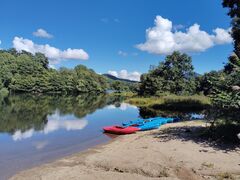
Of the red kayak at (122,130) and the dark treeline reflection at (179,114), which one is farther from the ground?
the dark treeline reflection at (179,114)

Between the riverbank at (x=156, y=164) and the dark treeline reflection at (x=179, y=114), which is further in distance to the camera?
the dark treeline reflection at (x=179, y=114)

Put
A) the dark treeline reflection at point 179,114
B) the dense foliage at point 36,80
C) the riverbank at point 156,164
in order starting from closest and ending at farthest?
the riverbank at point 156,164 < the dark treeline reflection at point 179,114 < the dense foliage at point 36,80

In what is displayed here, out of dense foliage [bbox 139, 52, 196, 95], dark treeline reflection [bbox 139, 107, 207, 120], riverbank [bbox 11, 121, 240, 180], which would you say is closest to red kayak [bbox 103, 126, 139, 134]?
riverbank [bbox 11, 121, 240, 180]

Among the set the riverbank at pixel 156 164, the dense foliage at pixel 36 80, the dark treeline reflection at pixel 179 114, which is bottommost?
the riverbank at pixel 156 164

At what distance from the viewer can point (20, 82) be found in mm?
103000

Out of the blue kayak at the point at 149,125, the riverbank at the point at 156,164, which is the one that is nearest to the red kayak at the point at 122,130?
the blue kayak at the point at 149,125

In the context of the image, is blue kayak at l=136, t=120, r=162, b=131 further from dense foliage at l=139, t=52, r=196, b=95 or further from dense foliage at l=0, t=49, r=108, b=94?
dense foliage at l=0, t=49, r=108, b=94

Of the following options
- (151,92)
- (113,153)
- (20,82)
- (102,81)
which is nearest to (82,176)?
(113,153)

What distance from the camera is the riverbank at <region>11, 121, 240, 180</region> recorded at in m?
10.6

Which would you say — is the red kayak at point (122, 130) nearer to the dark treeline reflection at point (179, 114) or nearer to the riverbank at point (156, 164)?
the riverbank at point (156, 164)

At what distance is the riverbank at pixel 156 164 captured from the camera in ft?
34.8

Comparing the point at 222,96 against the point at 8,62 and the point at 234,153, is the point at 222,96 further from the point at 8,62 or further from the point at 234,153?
the point at 8,62

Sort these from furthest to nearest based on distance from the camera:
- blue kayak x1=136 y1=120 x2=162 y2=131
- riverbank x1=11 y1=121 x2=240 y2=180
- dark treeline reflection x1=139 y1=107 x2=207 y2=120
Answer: dark treeline reflection x1=139 y1=107 x2=207 y2=120 < blue kayak x1=136 y1=120 x2=162 y2=131 < riverbank x1=11 y1=121 x2=240 y2=180

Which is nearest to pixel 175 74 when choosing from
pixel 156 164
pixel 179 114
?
pixel 179 114
